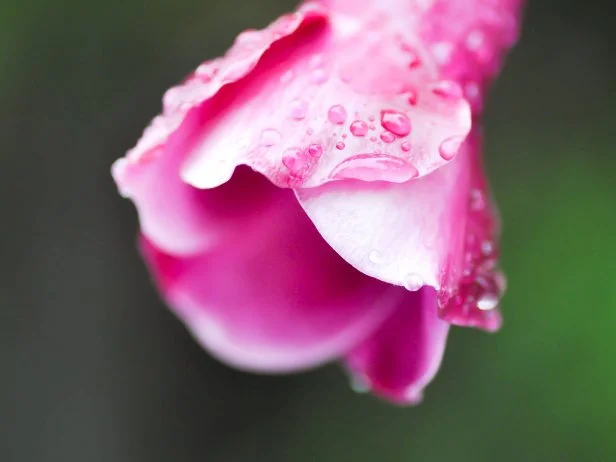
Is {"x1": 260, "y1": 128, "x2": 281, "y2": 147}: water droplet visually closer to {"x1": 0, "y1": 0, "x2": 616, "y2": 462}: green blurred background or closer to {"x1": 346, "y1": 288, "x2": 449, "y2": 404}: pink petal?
{"x1": 346, "y1": 288, "x2": 449, "y2": 404}: pink petal

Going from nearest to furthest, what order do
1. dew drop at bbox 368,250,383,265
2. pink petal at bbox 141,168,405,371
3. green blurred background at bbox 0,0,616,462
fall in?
dew drop at bbox 368,250,383,265, pink petal at bbox 141,168,405,371, green blurred background at bbox 0,0,616,462

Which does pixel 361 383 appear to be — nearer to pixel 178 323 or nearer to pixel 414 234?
pixel 414 234

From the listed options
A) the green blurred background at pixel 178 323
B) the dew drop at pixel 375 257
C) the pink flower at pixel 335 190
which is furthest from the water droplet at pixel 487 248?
the green blurred background at pixel 178 323

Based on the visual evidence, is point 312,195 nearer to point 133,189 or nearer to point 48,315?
point 133,189

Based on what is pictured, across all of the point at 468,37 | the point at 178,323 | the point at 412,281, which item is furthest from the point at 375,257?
the point at 178,323

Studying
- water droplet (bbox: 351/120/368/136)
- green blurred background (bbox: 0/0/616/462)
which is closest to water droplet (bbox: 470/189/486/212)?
water droplet (bbox: 351/120/368/136)

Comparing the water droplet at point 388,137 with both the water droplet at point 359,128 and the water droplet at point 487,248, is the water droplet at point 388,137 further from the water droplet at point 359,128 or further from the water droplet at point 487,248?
the water droplet at point 487,248
